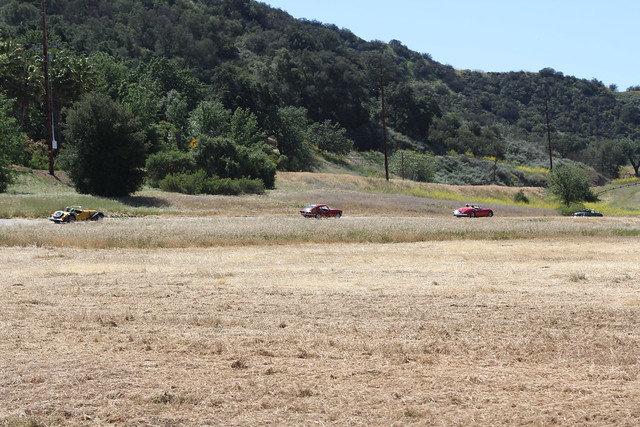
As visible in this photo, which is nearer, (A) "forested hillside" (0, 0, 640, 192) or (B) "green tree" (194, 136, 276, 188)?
(B) "green tree" (194, 136, 276, 188)

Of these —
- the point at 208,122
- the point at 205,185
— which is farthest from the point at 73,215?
the point at 208,122

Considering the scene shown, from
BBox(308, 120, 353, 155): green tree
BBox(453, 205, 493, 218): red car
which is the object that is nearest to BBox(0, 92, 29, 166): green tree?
BBox(453, 205, 493, 218): red car

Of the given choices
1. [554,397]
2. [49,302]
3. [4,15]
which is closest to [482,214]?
[49,302]

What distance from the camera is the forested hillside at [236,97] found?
7988 cm

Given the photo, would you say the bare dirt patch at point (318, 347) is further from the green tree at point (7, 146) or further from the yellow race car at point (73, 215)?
the green tree at point (7, 146)

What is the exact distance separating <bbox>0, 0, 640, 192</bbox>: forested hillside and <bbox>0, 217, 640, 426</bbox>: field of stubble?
51050mm

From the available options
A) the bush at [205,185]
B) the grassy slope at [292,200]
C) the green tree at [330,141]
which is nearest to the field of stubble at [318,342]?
the grassy slope at [292,200]

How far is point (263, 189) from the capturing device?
6981 cm

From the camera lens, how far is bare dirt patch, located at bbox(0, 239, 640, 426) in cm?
893

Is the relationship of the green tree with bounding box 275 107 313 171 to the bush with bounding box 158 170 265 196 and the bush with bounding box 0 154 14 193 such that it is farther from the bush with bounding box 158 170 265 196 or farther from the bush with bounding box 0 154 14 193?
the bush with bounding box 0 154 14 193

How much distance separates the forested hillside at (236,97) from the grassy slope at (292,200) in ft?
16.9

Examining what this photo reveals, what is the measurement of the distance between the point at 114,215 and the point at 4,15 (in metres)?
132

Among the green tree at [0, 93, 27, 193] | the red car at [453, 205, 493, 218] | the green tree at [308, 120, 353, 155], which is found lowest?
the red car at [453, 205, 493, 218]

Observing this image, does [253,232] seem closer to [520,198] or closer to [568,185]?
[568,185]
